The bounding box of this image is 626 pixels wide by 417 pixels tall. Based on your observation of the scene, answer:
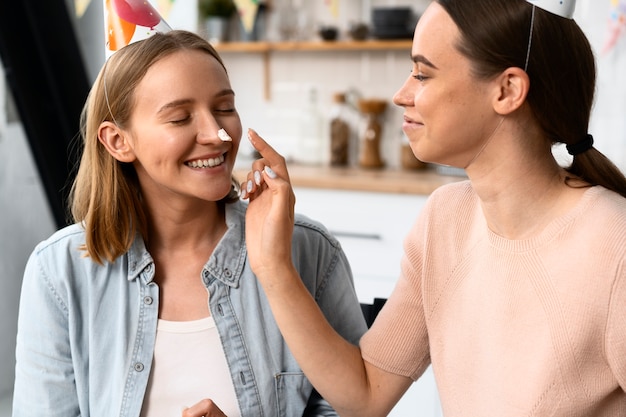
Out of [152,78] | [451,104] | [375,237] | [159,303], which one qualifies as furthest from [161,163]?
[375,237]

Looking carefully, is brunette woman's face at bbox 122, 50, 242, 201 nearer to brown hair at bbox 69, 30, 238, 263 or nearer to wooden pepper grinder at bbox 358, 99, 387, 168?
brown hair at bbox 69, 30, 238, 263

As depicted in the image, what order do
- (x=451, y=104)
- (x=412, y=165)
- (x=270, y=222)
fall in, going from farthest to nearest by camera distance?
(x=412, y=165), (x=270, y=222), (x=451, y=104)

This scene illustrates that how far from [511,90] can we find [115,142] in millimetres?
669

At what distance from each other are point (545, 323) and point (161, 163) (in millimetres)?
643

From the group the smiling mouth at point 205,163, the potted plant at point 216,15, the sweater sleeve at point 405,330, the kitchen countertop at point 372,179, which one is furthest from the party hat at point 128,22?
the potted plant at point 216,15

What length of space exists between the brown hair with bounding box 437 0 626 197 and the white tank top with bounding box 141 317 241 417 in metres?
0.63

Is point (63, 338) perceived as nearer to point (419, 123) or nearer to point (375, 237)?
point (419, 123)

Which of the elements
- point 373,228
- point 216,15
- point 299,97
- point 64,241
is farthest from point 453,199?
point 216,15

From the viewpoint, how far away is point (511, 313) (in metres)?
1.16

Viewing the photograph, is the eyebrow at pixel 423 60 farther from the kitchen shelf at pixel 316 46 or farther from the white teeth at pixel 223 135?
the kitchen shelf at pixel 316 46

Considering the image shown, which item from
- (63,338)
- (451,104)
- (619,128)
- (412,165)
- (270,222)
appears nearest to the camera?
(451,104)

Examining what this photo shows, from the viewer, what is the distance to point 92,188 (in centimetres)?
139

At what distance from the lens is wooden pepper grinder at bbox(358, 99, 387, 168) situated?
3.36 meters

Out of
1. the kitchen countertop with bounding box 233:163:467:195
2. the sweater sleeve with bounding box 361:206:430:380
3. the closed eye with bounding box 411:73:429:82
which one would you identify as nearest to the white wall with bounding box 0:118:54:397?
the kitchen countertop with bounding box 233:163:467:195
